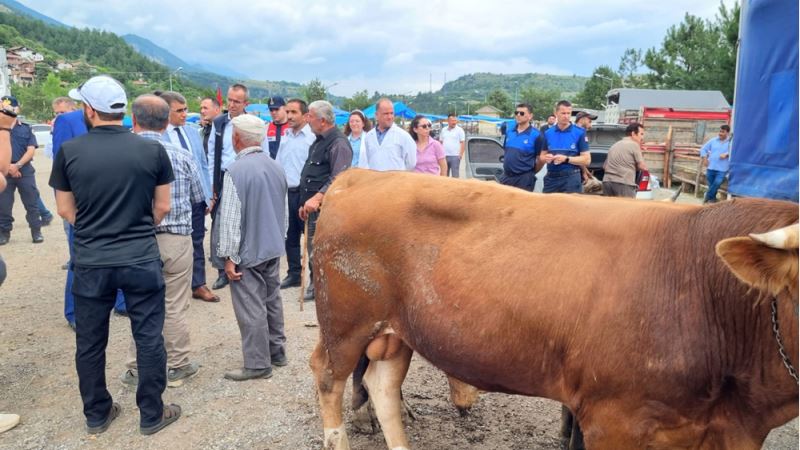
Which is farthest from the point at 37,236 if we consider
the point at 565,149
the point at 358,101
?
the point at 358,101

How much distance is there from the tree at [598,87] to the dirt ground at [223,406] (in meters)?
68.2

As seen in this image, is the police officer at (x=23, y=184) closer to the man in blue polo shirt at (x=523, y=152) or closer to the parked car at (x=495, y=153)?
the man in blue polo shirt at (x=523, y=152)

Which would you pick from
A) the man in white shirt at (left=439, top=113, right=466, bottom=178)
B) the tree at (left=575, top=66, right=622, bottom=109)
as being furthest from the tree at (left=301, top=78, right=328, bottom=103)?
the man in white shirt at (left=439, top=113, right=466, bottom=178)

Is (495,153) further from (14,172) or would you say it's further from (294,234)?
(14,172)

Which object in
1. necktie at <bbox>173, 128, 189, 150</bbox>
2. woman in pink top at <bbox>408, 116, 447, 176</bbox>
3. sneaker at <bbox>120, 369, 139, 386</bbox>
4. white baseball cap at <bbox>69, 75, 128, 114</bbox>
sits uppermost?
white baseball cap at <bbox>69, 75, 128, 114</bbox>

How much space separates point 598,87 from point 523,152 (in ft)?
229

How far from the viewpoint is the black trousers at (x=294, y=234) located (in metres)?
6.83

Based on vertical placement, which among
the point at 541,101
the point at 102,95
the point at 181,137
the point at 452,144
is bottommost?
the point at 452,144

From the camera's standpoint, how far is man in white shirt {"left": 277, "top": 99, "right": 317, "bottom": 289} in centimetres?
679

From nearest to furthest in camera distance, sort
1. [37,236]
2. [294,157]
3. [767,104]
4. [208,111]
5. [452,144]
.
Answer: [767,104], [294,157], [208,111], [37,236], [452,144]

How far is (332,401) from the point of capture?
11.4 ft

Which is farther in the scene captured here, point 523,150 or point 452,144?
point 452,144

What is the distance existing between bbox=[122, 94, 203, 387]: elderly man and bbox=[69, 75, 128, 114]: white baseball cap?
457mm

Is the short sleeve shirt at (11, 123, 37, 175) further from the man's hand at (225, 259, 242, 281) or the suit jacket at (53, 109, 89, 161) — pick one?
the man's hand at (225, 259, 242, 281)
